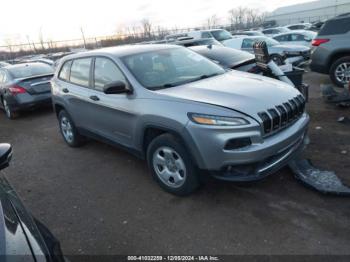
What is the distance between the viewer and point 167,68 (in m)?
4.29

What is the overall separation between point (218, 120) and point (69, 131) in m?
3.59

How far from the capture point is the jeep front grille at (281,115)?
3.21 metres

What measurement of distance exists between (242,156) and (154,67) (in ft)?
5.97

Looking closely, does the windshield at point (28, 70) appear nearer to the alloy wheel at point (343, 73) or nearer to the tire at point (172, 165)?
the tire at point (172, 165)

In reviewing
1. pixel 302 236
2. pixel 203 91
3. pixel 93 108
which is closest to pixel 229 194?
pixel 302 236

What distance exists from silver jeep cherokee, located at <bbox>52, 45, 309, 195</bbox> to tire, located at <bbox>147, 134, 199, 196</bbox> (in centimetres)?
1

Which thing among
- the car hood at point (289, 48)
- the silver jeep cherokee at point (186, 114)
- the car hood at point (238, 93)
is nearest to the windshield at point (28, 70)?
the silver jeep cherokee at point (186, 114)

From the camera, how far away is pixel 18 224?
172 cm

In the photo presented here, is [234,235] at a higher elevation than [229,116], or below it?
below

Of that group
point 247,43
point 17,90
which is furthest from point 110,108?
point 247,43

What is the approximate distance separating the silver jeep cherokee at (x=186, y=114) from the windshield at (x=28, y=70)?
15.8ft

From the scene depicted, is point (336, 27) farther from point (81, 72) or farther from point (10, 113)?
point (10, 113)

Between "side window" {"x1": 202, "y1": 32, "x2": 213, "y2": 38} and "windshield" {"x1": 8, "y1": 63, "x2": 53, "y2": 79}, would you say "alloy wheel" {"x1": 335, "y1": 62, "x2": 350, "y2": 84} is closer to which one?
"windshield" {"x1": 8, "y1": 63, "x2": 53, "y2": 79}

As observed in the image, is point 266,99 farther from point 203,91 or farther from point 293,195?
point 293,195
